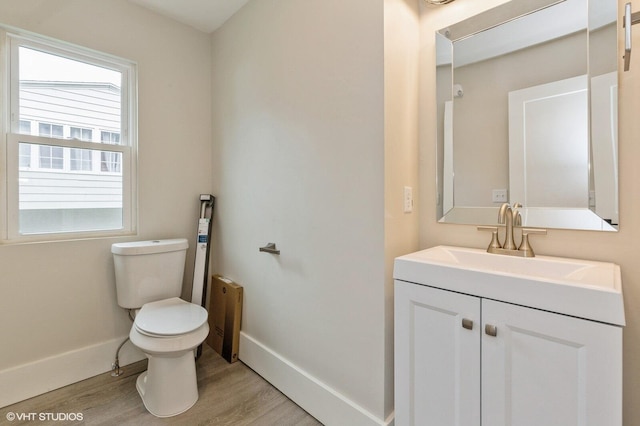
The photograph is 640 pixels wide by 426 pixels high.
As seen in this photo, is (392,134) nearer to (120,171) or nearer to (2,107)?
(120,171)

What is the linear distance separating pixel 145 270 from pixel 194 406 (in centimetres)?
86

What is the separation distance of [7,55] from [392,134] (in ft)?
7.15

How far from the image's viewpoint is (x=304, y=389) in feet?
5.24

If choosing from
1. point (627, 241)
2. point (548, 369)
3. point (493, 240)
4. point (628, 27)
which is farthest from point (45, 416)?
point (628, 27)

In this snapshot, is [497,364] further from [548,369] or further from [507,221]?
[507,221]

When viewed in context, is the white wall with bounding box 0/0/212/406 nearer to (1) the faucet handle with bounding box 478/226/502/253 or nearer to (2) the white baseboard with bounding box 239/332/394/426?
(2) the white baseboard with bounding box 239/332/394/426

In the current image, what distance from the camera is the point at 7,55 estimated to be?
1.65 m

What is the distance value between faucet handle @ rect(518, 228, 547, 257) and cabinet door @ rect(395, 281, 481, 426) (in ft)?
1.34

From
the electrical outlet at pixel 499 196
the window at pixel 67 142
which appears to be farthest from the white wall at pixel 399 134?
the window at pixel 67 142

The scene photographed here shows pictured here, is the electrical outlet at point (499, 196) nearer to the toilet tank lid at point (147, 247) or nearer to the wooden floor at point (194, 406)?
the wooden floor at point (194, 406)

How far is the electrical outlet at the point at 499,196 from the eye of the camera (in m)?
1.32

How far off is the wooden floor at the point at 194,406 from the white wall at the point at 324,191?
3.5 inches

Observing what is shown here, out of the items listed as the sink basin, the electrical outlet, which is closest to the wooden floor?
the sink basin

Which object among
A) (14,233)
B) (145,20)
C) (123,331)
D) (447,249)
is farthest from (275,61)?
(123,331)
